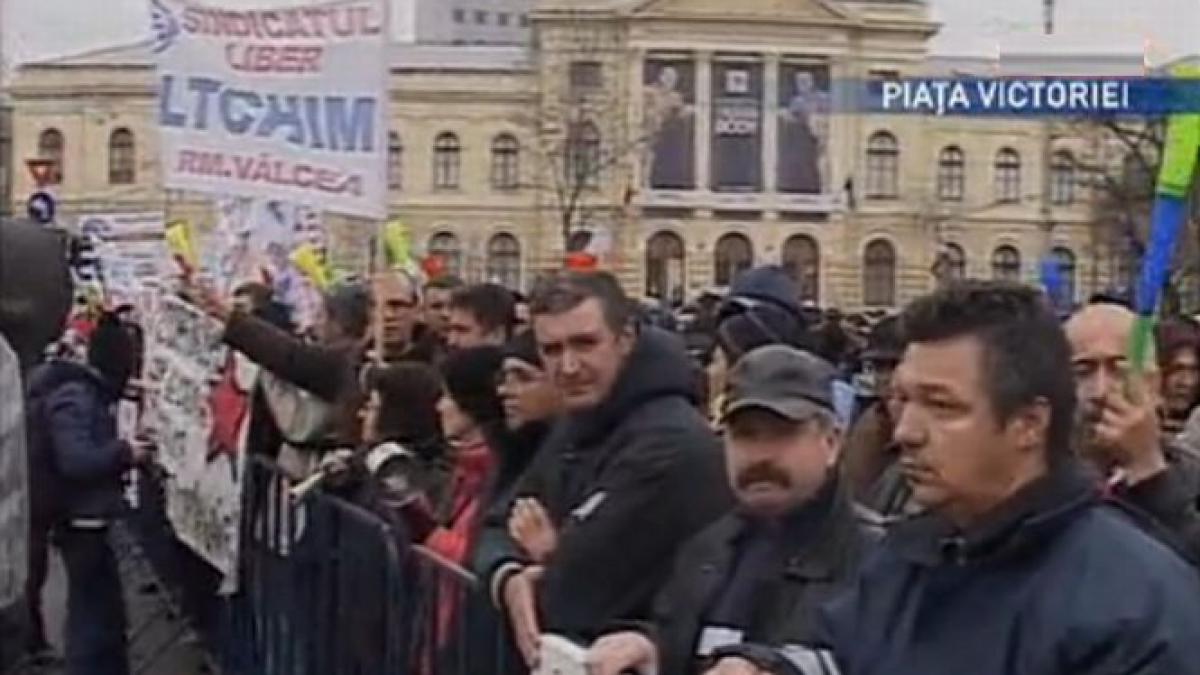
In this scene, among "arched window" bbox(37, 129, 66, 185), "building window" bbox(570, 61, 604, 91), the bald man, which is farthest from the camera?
"building window" bbox(570, 61, 604, 91)

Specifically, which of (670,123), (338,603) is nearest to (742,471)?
(338,603)

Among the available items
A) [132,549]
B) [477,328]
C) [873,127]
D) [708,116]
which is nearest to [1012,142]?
[873,127]

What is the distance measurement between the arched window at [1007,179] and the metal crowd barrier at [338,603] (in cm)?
8277

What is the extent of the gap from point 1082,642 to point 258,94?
7.19 m

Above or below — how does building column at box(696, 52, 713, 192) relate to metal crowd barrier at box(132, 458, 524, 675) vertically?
above

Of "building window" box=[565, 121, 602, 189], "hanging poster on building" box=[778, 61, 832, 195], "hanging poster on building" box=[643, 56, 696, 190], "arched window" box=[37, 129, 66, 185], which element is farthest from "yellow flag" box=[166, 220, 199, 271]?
"hanging poster on building" box=[778, 61, 832, 195]

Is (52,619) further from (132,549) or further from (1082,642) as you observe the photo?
(1082,642)

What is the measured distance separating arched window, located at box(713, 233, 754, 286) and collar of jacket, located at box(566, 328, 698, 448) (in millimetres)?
87618

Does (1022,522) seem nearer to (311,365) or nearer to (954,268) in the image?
(311,365)

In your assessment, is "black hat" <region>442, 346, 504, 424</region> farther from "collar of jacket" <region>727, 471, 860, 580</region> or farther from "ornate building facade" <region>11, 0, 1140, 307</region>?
"ornate building facade" <region>11, 0, 1140, 307</region>

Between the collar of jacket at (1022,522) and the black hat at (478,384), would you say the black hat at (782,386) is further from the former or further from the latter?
the black hat at (478,384)

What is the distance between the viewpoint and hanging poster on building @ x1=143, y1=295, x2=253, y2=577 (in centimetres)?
1075

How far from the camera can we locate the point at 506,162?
93.8 m

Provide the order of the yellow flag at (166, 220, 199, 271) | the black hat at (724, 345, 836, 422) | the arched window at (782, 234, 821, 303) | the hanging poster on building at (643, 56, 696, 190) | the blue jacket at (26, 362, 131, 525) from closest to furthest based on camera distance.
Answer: the black hat at (724, 345, 836, 422) → the blue jacket at (26, 362, 131, 525) → the yellow flag at (166, 220, 199, 271) → the hanging poster on building at (643, 56, 696, 190) → the arched window at (782, 234, 821, 303)
